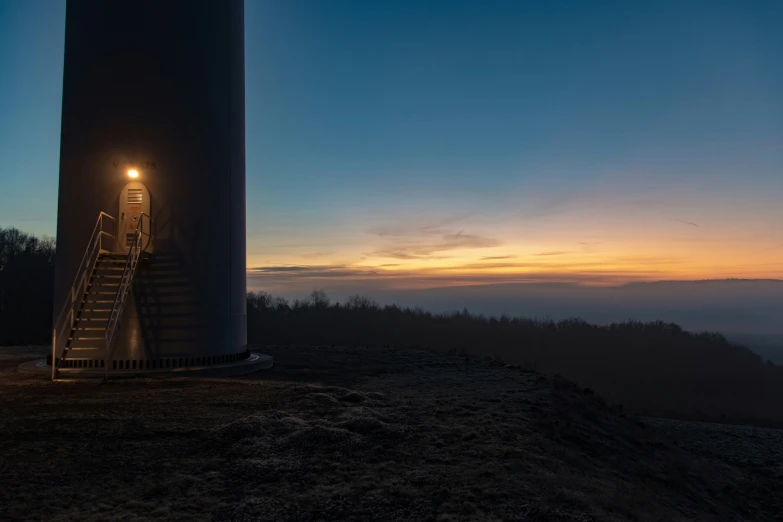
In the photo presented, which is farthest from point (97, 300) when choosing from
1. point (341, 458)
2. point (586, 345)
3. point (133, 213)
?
point (586, 345)

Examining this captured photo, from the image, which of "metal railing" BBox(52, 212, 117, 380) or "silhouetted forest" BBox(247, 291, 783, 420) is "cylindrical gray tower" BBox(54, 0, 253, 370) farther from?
"silhouetted forest" BBox(247, 291, 783, 420)

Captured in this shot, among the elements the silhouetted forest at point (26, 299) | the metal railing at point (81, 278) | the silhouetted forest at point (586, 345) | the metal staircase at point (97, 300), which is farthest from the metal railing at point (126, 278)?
the silhouetted forest at point (586, 345)

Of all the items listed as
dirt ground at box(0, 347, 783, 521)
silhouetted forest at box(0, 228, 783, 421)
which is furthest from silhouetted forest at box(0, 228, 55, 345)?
dirt ground at box(0, 347, 783, 521)

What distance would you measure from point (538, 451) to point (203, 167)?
9.77 metres

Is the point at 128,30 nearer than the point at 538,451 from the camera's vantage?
No

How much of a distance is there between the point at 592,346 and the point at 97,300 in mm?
69952

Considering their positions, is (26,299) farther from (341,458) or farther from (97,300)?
(341,458)

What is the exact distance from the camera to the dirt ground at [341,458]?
5.23 m

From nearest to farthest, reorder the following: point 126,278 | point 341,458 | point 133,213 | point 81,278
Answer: point 341,458, point 126,278, point 81,278, point 133,213

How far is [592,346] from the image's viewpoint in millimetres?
72875

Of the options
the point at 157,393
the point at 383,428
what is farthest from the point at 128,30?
the point at 383,428

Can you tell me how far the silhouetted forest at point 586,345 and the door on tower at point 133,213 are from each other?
37.4 m

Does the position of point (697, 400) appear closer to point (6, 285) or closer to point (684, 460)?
point (684, 460)

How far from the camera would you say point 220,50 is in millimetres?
13508
